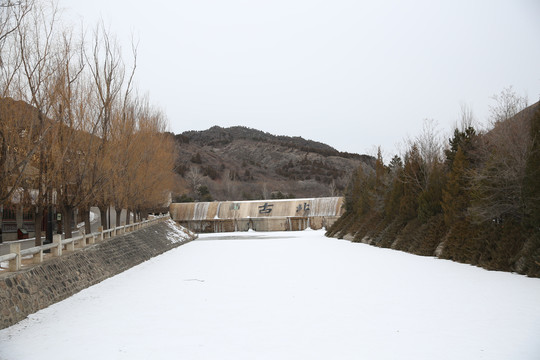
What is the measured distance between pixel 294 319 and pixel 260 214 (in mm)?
39909

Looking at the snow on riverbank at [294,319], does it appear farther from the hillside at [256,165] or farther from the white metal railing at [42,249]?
the hillside at [256,165]

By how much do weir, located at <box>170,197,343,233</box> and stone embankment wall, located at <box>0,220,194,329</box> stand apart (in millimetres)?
27879

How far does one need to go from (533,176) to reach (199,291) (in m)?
8.45

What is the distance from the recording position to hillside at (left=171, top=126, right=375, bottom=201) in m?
75.9

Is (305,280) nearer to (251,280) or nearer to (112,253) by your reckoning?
(251,280)

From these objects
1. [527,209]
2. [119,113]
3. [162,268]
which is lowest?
[162,268]

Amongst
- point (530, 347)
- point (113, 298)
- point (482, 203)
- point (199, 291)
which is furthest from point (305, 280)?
point (530, 347)

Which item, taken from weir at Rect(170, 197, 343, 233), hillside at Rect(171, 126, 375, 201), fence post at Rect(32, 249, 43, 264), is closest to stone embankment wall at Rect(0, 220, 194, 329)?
fence post at Rect(32, 249, 43, 264)

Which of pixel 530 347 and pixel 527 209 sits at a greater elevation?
pixel 527 209

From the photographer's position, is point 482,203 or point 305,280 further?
point 482,203

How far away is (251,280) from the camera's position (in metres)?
12.0

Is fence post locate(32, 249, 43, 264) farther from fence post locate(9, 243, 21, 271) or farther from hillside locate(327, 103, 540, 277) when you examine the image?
hillside locate(327, 103, 540, 277)

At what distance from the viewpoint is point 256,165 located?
9875 centimetres

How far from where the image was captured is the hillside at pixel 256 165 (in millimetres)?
75938
